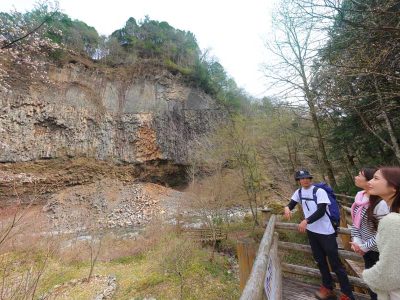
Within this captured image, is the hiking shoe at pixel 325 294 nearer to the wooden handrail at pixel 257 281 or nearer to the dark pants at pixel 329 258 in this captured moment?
the dark pants at pixel 329 258

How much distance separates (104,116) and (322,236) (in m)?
27.5

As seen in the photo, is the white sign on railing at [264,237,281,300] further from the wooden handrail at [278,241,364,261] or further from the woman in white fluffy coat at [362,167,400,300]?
the wooden handrail at [278,241,364,261]

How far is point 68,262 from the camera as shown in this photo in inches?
495

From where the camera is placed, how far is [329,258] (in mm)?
2904

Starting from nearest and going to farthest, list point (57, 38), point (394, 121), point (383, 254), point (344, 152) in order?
point (383, 254), point (394, 121), point (344, 152), point (57, 38)

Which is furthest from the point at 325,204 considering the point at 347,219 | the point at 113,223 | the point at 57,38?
the point at 57,38

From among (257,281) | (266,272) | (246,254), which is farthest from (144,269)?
(257,281)

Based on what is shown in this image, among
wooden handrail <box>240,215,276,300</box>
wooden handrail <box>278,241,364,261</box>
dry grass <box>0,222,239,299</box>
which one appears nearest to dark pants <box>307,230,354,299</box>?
wooden handrail <box>278,241,364,261</box>

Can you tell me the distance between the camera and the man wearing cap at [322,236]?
2840mm

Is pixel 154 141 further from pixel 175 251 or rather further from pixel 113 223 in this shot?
pixel 175 251

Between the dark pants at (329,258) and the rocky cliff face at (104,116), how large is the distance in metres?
23.6

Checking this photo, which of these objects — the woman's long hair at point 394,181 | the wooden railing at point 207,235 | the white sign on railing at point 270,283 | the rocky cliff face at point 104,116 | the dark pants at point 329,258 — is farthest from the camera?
the rocky cliff face at point 104,116

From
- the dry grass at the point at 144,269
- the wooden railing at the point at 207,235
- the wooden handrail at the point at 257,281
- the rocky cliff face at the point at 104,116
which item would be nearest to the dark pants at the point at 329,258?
the wooden handrail at the point at 257,281

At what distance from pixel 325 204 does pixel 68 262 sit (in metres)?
13.8
